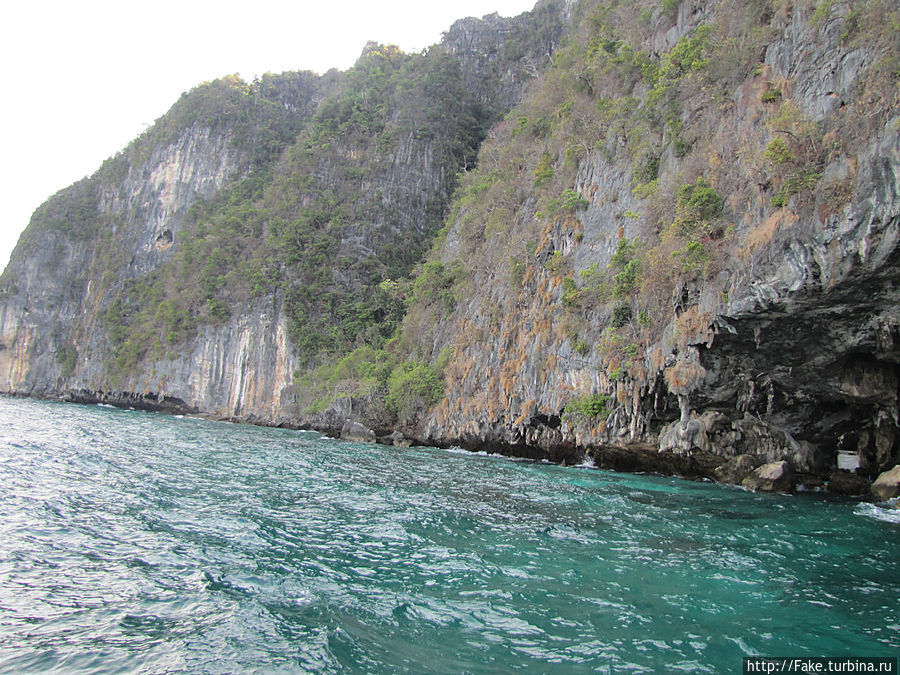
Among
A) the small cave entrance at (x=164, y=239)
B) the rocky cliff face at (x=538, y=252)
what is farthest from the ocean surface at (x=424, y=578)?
the small cave entrance at (x=164, y=239)

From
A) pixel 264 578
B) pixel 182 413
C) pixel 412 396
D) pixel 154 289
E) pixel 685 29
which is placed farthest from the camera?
pixel 154 289

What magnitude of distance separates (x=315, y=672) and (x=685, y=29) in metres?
28.5

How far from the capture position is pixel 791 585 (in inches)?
290

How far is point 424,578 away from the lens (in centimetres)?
746

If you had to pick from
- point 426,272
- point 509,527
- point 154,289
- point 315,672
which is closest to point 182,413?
point 154,289

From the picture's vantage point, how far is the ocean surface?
543 centimetres

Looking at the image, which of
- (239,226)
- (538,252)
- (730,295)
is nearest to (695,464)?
(730,295)

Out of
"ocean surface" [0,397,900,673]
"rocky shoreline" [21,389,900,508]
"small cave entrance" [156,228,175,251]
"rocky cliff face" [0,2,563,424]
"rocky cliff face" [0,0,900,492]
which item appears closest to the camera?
"ocean surface" [0,397,900,673]

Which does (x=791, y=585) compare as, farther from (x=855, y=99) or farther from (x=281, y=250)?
(x=281, y=250)

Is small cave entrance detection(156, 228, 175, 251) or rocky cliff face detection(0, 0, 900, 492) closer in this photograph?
rocky cliff face detection(0, 0, 900, 492)

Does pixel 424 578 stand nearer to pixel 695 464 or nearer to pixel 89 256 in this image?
pixel 695 464

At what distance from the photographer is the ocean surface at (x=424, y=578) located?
5.43m

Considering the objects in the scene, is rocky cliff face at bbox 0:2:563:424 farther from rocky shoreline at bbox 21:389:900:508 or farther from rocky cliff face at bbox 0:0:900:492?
rocky shoreline at bbox 21:389:900:508

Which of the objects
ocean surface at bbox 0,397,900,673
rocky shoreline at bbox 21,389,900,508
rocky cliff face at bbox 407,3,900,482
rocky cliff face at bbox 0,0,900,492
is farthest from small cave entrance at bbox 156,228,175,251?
ocean surface at bbox 0,397,900,673
